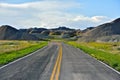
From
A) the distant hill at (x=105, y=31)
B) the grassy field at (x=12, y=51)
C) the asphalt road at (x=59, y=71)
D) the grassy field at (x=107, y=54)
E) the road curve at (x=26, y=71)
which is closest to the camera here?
the road curve at (x=26, y=71)

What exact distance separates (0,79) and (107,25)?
7028 inches

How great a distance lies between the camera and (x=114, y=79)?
53.5 feet

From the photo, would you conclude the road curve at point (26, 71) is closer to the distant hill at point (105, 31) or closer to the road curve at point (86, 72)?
the road curve at point (86, 72)

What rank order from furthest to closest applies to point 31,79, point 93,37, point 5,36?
1. point 5,36
2. point 93,37
3. point 31,79

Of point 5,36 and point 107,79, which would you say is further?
point 5,36

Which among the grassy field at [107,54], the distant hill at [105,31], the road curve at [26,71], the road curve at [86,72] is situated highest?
the distant hill at [105,31]

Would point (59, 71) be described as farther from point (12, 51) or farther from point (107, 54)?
point (12, 51)

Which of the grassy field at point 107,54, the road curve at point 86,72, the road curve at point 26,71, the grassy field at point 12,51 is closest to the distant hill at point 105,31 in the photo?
the grassy field at point 12,51

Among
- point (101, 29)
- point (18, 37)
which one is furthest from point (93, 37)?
point (18, 37)

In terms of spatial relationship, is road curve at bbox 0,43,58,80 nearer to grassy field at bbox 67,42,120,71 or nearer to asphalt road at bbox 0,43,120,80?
asphalt road at bbox 0,43,120,80

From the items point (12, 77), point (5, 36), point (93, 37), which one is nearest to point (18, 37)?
point (5, 36)

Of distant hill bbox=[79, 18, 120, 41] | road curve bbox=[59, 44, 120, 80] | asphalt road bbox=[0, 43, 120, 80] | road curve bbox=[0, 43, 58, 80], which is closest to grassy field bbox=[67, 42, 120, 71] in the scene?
road curve bbox=[59, 44, 120, 80]

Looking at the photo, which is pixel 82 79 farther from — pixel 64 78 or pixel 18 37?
pixel 18 37

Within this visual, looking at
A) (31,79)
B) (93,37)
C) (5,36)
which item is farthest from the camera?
(5,36)
